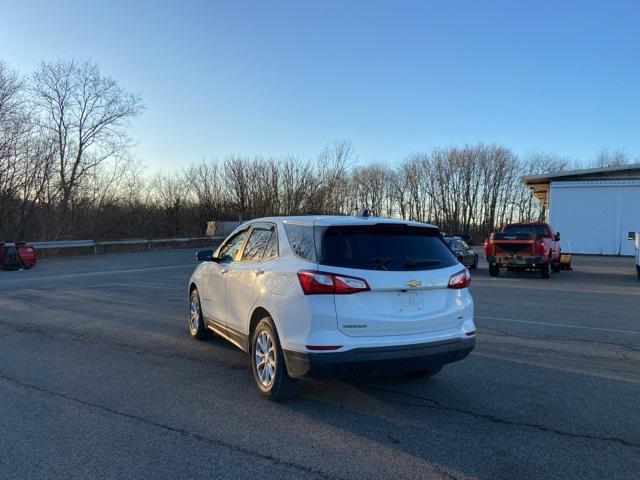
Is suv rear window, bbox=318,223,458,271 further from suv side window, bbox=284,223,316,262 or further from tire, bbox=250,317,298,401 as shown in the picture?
tire, bbox=250,317,298,401

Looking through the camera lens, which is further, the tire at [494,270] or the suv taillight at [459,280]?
the tire at [494,270]

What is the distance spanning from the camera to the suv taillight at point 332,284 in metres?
4.25

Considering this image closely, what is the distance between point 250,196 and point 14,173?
22.1 metres

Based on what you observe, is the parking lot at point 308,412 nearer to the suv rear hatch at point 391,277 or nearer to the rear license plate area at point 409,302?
the suv rear hatch at point 391,277

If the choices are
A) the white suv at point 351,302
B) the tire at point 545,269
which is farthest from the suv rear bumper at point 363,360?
the tire at point 545,269

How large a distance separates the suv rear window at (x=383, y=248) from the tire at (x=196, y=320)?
333cm

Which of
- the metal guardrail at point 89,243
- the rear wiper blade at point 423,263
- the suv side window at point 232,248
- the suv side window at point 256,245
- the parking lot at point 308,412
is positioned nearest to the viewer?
the parking lot at point 308,412

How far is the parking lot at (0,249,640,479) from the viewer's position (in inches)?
138

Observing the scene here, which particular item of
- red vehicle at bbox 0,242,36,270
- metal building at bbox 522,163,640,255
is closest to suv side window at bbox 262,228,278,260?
red vehicle at bbox 0,242,36,270

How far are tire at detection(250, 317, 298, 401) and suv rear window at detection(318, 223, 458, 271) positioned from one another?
97 centimetres

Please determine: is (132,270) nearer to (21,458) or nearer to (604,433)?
(21,458)

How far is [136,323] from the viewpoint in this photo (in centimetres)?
859

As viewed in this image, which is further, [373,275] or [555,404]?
[555,404]

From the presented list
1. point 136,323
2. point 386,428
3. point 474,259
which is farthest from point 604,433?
point 474,259
